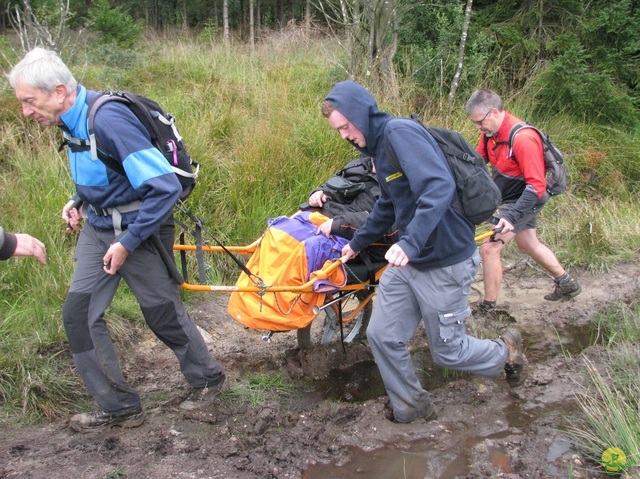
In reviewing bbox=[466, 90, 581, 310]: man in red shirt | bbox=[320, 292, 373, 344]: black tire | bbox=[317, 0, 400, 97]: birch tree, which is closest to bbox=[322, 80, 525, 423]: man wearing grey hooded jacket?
bbox=[320, 292, 373, 344]: black tire

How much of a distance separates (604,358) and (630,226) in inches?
119

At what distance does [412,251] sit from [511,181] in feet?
7.80

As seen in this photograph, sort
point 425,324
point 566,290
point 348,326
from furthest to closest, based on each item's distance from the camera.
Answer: point 566,290, point 348,326, point 425,324

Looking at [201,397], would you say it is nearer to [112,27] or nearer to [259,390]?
[259,390]

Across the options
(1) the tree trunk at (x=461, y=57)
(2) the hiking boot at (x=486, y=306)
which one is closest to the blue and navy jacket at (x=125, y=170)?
(2) the hiking boot at (x=486, y=306)

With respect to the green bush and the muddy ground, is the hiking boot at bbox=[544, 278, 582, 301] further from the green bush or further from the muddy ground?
the green bush

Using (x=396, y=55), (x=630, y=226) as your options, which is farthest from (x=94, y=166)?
(x=396, y=55)

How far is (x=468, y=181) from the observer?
138 inches

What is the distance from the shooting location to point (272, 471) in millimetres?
3490

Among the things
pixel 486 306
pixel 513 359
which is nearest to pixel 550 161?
pixel 486 306

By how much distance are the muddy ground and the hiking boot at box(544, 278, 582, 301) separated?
65 centimetres

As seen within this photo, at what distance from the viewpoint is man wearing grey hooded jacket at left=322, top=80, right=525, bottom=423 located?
3309 mm

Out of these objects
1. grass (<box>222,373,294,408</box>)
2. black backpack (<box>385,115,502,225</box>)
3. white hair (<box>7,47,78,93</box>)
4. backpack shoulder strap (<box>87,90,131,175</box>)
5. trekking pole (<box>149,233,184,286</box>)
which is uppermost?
white hair (<box>7,47,78,93</box>)

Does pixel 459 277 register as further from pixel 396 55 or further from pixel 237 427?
pixel 396 55
